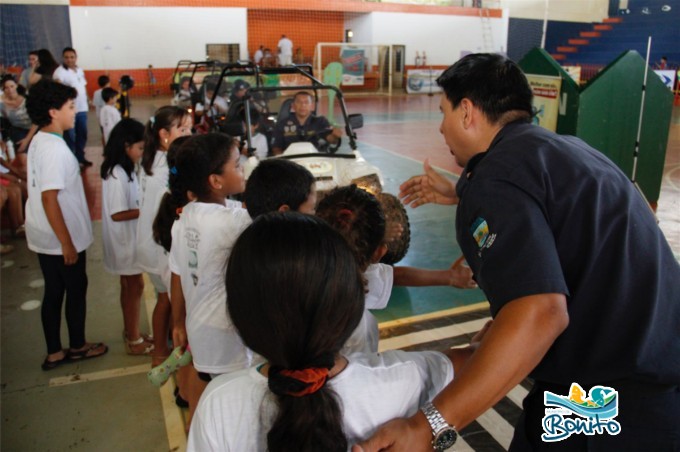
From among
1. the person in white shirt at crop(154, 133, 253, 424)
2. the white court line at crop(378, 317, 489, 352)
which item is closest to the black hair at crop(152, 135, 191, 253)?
the person in white shirt at crop(154, 133, 253, 424)

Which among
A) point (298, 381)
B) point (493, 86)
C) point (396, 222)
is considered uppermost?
point (493, 86)

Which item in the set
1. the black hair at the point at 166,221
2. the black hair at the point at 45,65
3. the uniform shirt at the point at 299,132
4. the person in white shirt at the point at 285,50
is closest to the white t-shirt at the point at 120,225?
the black hair at the point at 166,221

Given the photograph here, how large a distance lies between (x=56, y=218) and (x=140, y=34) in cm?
2105

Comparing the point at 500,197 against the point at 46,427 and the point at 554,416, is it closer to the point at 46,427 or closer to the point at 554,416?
the point at 554,416

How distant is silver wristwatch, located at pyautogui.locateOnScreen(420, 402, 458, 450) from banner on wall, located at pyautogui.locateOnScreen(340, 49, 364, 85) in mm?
23924

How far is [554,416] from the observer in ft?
→ 4.89

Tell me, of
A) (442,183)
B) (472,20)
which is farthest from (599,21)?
(442,183)

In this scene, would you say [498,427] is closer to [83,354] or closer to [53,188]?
[83,354]

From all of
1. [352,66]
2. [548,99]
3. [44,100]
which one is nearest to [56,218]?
[44,100]

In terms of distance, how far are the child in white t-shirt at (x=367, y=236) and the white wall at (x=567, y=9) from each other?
26774 mm

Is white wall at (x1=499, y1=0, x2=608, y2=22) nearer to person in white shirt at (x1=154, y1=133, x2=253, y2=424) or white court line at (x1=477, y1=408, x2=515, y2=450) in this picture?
white court line at (x1=477, y1=408, x2=515, y2=450)

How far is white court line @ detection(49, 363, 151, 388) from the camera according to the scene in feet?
11.2

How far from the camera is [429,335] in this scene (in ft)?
12.8

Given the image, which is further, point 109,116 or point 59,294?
point 109,116
